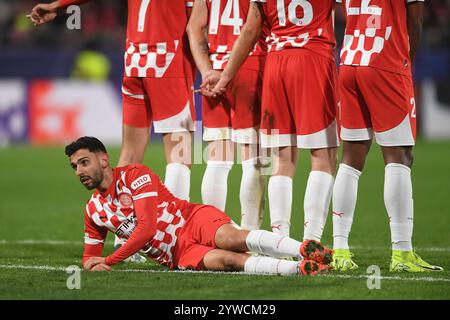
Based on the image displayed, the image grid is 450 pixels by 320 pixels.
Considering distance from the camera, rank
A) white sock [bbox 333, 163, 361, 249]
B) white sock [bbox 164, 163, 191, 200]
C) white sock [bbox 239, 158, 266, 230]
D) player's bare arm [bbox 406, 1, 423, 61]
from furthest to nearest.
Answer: white sock [bbox 164, 163, 191, 200] → white sock [bbox 239, 158, 266, 230] → white sock [bbox 333, 163, 361, 249] → player's bare arm [bbox 406, 1, 423, 61]

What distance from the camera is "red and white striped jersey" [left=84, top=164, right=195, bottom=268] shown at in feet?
21.8

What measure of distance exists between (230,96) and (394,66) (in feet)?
4.34

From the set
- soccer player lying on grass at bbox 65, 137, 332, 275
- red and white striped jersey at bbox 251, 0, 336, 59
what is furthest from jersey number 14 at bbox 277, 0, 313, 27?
soccer player lying on grass at bbox 65, 137, 332, 275

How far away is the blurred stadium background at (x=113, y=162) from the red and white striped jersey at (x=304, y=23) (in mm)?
1635

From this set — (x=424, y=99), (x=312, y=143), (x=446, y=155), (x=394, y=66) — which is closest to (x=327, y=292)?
(x=312, y=143)

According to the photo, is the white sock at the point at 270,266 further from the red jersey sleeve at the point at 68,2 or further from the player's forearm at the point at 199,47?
the red jersey sleeve at the point at 68,2

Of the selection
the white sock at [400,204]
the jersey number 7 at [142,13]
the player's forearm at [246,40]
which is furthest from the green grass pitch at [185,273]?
the jersey number 7 at [142,13]

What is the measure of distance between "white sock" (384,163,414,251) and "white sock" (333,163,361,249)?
265mm

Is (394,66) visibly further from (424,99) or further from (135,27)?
(424,99)

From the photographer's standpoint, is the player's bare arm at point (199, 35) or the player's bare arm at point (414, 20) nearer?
the player's bare arm at point (414, 20)

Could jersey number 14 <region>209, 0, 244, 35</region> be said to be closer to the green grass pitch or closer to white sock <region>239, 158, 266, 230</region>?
white sock <region>239, 158, 266, 230</region>

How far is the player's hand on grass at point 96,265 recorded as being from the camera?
6488 millimetres

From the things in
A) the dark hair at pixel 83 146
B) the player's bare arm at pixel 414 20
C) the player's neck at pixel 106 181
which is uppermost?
the player's bare arm at pixel 414 20

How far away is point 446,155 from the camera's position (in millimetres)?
18641
